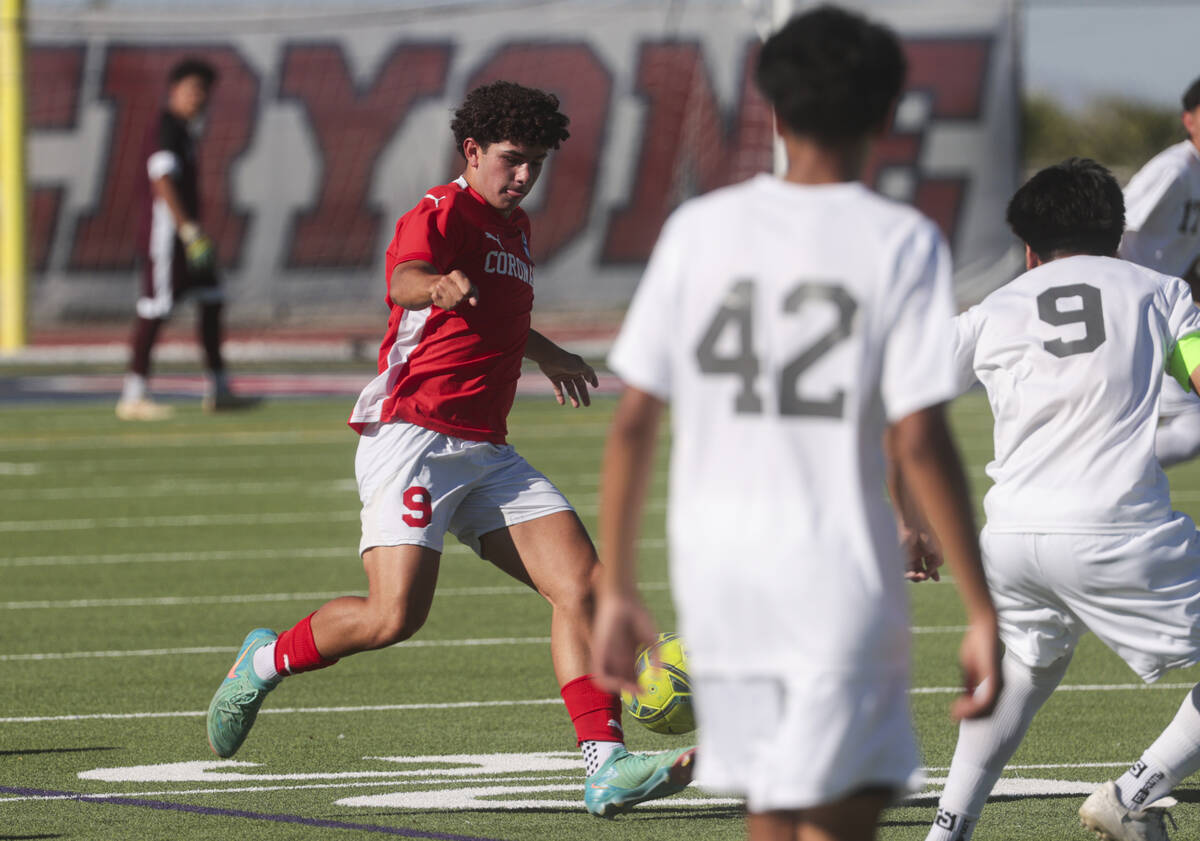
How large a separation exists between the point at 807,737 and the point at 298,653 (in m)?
3.32

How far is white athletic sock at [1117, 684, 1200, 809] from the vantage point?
5.30m

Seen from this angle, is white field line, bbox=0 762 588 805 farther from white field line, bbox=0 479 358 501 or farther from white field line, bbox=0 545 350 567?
white field line, bbox=0 479 358 501

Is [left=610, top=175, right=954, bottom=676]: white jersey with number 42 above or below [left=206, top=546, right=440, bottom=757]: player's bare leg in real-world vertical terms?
above

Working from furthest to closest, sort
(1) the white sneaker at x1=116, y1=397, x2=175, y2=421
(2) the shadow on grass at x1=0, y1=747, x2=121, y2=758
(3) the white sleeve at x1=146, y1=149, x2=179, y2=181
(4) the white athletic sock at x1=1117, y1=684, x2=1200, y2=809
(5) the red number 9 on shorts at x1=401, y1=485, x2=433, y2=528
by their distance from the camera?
(1) the white sneaker at x1=116, y1=397, x2=175, y2=421 < (3) the white sleeve at x1=146, y1=149, x2=179, y2=181 < (2) the shadow on grass at x1=0, y1=747, x2=121, y2=758 < (5) the red number 9 on shorts at x1=401, y1=485, x2=433, y2=528 < (4) the white athletic sock at x1=1117, y1=684, x2=1200, y2=809

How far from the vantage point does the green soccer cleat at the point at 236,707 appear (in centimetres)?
646

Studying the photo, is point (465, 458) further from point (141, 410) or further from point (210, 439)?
point (141, 410)

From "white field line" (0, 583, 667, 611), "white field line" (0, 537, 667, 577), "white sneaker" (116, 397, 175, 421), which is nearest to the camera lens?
"white field line" (0, 583, 667, 611)

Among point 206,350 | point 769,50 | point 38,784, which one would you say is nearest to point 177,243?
point 206,350

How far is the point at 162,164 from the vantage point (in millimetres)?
17906

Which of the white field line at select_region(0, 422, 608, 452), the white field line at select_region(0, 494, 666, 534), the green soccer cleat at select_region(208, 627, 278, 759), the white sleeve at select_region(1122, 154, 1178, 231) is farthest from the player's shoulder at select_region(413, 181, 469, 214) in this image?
the white field line at select_region(0, 422, 608, 452)

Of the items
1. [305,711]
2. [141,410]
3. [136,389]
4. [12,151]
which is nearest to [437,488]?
[305,711]

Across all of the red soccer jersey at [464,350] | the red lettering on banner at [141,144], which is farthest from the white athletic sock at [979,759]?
the red lettering on banner at [141,144]

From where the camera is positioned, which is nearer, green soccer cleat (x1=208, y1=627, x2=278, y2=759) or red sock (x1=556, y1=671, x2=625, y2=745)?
red sock (x1=556, y1=671, x2=625, y2=745)

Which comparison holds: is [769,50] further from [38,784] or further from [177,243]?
[177,243]
